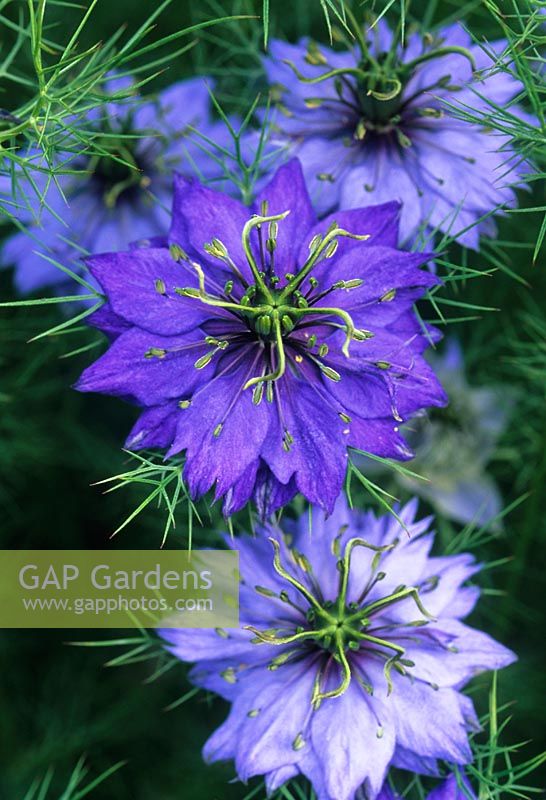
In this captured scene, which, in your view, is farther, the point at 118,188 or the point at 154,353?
the point at 118,188

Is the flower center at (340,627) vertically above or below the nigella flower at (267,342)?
below

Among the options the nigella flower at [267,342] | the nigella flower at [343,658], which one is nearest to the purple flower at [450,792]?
the nigella flower at [343,658]

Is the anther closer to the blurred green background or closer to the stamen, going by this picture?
the stamen

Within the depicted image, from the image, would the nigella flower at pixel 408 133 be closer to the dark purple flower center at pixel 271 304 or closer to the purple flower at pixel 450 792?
the dark purple flower center at pixel 271 304

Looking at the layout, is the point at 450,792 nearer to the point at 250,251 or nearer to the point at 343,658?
the point at 343,658

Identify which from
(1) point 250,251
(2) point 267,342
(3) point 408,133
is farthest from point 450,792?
(3) point 408,133
